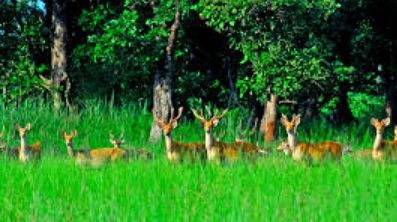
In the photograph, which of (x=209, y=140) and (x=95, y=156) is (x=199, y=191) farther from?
(x=95, y=156)

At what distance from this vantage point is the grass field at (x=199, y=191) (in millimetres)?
7117

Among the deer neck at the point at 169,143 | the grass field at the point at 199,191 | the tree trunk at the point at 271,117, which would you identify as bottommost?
the grass field at the point at 199,191

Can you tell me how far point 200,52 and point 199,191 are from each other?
12576 millimetres

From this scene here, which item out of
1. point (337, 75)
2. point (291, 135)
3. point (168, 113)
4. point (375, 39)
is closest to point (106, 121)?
point (168, 113)

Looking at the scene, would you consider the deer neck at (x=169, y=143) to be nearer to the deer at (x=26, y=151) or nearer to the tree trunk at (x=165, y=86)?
the deer at (x=26, y=151)

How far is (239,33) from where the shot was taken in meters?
16.6

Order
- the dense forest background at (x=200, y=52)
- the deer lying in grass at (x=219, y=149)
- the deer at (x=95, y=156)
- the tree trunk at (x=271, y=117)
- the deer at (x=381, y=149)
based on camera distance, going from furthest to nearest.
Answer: the tree trunk at (x=271, y=117)
the dense forest background at (x=200, y=52)
the deer at (x=95, y=156)
the deer at (x=381, y=149)
the deer lying in grass at (x=219, y=149)

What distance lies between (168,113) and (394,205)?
10.3m

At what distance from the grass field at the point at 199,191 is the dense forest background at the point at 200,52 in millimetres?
4857

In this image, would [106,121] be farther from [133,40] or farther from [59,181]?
[59,181]

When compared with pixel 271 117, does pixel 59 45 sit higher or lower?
higher

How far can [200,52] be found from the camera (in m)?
21.0

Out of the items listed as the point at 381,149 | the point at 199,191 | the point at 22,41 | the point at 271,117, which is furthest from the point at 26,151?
the point at 22,41

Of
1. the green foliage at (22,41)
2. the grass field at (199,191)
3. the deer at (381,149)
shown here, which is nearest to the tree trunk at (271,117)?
the grass field at (199,191)
